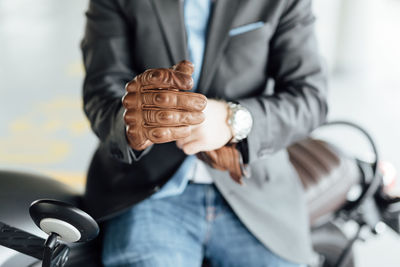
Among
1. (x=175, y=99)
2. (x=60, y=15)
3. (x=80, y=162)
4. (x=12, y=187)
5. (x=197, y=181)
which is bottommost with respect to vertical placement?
(x=80, y=162)

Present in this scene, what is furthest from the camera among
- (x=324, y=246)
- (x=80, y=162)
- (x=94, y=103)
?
(x=80, y=162)

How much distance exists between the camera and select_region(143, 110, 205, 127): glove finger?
47 cm

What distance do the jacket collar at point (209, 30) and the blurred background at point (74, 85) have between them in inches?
33.5

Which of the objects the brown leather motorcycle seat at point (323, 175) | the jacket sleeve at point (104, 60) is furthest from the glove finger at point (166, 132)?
the brown leather motorcycle seat at point (323, 175)

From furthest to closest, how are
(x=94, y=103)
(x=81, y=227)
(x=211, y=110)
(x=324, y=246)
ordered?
(x=324, y=246), (x=94, y=103), (x=211, y=110), (x=81, y=227)

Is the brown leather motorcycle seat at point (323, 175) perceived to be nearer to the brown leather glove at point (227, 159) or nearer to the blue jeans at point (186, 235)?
the blue jeans at point (186, 235)

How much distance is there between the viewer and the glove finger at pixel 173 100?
0.47 meters

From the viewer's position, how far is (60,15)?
3938mm

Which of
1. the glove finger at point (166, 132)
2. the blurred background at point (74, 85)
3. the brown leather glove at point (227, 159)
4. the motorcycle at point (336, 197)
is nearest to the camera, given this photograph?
the glove finger at point (166, 132)

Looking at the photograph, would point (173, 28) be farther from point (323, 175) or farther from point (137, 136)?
point (323, 175)

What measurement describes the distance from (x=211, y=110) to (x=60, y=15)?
374cm

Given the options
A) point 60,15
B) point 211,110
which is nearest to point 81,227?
point 211,110

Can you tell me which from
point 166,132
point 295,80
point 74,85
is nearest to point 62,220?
point 166,132

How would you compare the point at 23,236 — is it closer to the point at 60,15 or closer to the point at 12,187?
the point at 12,187
